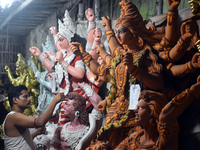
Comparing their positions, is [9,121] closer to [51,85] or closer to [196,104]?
[51,85]

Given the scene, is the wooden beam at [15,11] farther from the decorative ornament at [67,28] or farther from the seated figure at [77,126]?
the seated figure at [77,126]

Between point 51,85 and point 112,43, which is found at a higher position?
point 112,43

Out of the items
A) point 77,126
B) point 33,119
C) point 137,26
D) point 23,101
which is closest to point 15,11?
point 23,101

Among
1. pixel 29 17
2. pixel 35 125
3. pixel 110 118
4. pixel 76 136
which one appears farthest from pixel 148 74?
pixel 29 17

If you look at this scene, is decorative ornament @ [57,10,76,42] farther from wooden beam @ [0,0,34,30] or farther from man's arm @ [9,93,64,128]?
wooden beam @ [0,0,34,30]

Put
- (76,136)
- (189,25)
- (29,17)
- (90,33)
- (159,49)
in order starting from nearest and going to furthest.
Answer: (189,25), (159,49), (76,136), (90,33), (29,17)

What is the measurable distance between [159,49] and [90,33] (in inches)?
54.7

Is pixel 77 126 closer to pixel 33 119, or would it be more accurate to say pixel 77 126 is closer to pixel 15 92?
pixel 33 119

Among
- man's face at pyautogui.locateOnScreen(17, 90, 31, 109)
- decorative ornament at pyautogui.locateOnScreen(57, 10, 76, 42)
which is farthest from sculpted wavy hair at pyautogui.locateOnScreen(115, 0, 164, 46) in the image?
man's face at pyautogui.locateOnScreen(17, 90, 31, 109)

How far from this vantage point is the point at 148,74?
309cm

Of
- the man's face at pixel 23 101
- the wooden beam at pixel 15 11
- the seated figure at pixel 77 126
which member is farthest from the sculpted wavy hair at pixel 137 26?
the wooden beam at pixel 15 11

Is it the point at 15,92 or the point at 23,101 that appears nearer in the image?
the point at 23,101

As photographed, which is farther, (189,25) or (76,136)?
(76,136)

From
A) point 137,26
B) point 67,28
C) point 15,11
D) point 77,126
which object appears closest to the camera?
point 137,26
